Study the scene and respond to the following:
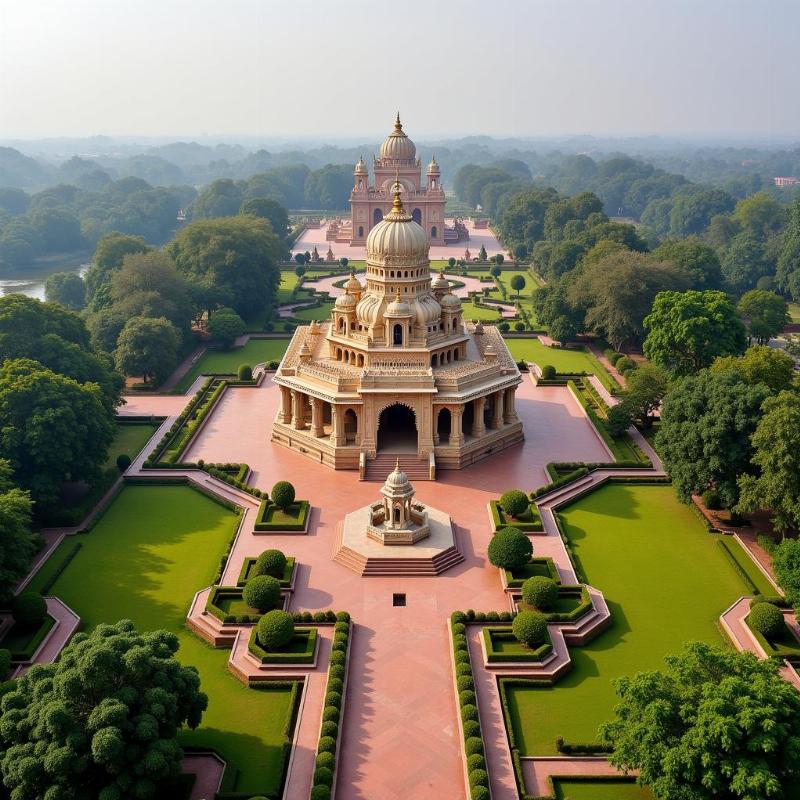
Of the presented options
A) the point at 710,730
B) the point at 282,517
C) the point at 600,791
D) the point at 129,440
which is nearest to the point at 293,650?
the point at 282,517

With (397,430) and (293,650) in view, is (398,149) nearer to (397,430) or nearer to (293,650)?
(397,430)

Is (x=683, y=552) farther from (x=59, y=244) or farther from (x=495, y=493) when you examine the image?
(x=59, y=244)

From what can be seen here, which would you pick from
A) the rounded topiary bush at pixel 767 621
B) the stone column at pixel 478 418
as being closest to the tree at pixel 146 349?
the stone column at pixel 478 418

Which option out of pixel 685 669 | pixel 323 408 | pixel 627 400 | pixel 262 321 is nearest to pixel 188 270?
pixel 262 321

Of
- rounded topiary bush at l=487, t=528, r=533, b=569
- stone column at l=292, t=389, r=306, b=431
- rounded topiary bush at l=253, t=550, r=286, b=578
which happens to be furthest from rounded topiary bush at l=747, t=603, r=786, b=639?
stone column at l=292, t=389, r=306, b=431

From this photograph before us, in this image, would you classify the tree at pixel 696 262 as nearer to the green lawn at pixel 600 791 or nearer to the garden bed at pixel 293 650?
the garden bed at pixel 293 650
